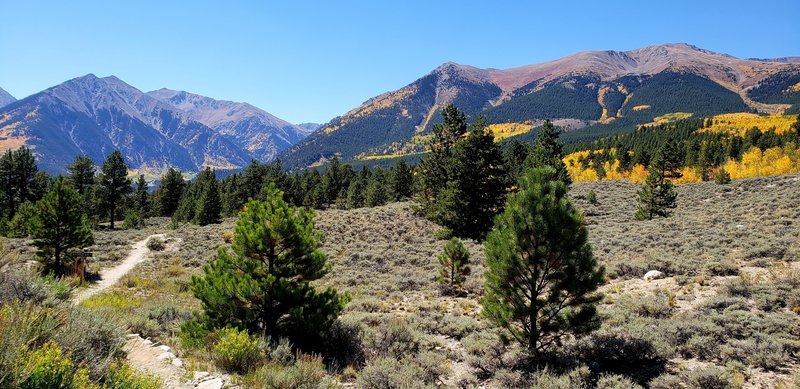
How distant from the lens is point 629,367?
780 centimetres

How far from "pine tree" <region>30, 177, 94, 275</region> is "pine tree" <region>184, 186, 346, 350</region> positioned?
13.9m

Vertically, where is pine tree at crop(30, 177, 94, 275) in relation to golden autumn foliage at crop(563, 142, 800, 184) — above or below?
above

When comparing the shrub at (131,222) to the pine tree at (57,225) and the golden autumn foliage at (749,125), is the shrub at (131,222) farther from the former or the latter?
the golden autumn foliage at (749,125)

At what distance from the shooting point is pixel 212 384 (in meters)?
6.16

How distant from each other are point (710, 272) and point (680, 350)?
25.6 feet

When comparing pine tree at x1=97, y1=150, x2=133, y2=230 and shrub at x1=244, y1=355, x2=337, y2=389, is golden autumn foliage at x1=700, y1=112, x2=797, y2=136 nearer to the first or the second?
shrub at x1=244, y1=355, x2=337, y2=389

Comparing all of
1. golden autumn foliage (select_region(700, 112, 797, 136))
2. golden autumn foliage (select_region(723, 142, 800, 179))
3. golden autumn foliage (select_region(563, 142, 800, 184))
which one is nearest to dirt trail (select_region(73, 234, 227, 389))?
golden autumn foliage (select_region(563, 142, 800, 184))

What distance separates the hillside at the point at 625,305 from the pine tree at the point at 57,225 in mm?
2976

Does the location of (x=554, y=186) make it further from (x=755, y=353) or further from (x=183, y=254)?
(x=183, y=254)

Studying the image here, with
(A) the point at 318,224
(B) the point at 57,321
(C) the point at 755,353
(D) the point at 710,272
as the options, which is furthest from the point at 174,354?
(A) the point at 318,224

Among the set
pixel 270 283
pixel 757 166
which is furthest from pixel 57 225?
pixel 757 166

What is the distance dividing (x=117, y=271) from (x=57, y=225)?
16.5 ft

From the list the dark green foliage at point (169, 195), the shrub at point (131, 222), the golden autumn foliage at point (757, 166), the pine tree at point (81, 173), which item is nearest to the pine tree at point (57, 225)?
the shrub at point (131, 222)

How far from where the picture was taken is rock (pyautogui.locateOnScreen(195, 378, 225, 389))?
19.9 ft
